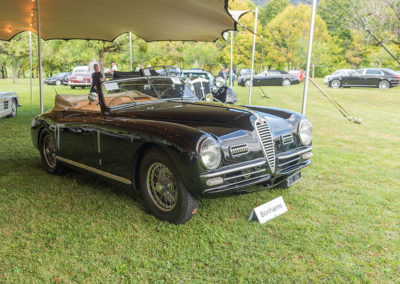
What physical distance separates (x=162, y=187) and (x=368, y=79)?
25643 mm

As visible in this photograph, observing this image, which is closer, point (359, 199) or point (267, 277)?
point (267, 277)

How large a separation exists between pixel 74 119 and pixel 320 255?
3.46 meters

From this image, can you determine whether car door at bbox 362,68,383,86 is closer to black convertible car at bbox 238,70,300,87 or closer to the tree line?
black convertible car at bbox 238,70,300,87

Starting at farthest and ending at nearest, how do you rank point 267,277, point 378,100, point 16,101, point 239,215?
point 378,100, point 16,101, point 239,215, point 267,277

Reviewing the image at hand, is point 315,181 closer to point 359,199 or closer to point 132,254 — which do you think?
point 359,199

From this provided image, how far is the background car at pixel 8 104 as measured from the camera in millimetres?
10727

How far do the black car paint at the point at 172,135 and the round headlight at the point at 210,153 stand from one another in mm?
58

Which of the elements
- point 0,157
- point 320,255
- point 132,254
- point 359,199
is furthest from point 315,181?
point 0,157

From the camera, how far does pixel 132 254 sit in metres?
3.12

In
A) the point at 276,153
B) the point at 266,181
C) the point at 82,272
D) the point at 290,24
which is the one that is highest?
the point at 290,24

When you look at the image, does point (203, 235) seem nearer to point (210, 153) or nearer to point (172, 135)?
point (210, 153)

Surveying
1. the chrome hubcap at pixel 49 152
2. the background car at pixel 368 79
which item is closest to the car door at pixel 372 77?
the background car at pixel 368 79

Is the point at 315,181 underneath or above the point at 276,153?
underneath

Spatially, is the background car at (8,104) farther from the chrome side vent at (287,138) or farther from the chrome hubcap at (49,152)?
the chrome side vent at (287,138)
